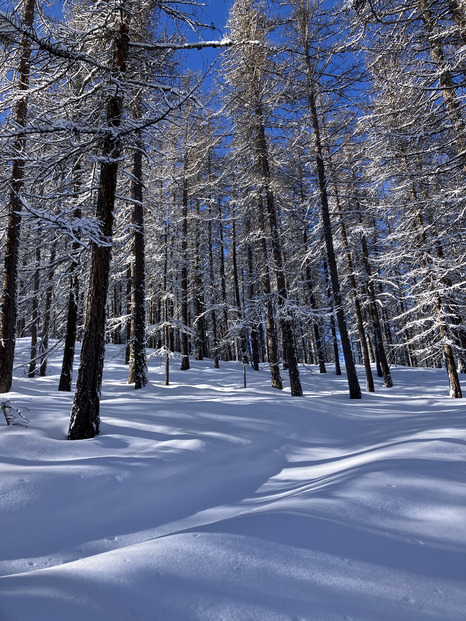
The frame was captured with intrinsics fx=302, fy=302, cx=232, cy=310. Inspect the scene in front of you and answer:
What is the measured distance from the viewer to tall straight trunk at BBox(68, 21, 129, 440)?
15.8ft

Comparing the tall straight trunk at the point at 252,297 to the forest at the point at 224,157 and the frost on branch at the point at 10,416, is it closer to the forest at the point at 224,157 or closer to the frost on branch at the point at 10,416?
the forest at the point at 224,157

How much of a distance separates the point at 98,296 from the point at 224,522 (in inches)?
160

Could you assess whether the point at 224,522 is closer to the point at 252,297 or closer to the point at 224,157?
the point at 252,297

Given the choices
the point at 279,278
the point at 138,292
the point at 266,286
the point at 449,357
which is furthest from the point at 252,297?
the point at 449,357

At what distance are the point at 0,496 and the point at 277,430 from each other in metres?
4.41

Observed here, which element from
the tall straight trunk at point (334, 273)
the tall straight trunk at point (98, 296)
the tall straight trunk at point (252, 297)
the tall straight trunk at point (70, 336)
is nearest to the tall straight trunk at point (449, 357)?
the tall straight trunk at point (334, 273)

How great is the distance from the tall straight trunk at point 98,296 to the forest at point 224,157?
3 cm

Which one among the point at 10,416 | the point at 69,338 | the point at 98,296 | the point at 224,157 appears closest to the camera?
the point at 10,416

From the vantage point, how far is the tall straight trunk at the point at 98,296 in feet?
15.8

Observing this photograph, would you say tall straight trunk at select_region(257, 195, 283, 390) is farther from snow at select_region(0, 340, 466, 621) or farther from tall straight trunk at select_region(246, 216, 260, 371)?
snow at select_region(0, 340, 466, 621)

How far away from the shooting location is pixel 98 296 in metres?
5.21

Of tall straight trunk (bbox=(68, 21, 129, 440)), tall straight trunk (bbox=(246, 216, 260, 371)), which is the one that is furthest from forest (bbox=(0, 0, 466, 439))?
tall straight trunk (bbox=(246, 216, 260, 371))

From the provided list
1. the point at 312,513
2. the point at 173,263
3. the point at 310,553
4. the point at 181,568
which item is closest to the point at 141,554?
the point at 181,568

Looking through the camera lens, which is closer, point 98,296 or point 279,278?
point 98,296
